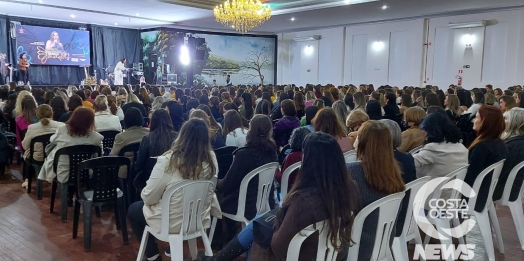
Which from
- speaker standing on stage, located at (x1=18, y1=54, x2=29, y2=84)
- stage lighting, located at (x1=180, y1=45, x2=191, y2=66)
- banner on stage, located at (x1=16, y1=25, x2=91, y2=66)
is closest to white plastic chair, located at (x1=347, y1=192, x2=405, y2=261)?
speaker standing on stage, located at (x1=18, y1=54, x2=29, y2=84)

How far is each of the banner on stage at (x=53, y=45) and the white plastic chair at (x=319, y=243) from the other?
15809mm

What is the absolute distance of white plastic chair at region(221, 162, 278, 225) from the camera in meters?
2.93

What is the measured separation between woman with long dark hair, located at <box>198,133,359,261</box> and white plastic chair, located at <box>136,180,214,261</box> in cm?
89

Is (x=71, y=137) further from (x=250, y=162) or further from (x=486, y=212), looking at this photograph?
(x=486, y=212)

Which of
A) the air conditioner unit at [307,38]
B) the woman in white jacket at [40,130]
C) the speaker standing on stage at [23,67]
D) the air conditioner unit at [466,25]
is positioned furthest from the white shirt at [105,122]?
the air conditioner unit at [307,38]

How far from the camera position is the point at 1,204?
4.28 meters

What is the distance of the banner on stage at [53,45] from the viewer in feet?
47.4

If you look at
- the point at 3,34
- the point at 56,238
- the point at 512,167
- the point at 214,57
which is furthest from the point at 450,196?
the point at 3,34

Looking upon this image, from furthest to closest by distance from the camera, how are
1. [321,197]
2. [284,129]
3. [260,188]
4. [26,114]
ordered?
[26,114]
[284,129]
[260,188]
[321,197]

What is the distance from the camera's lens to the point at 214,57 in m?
17.9

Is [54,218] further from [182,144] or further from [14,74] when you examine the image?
[14,74]

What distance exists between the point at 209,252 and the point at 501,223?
315 centimetres

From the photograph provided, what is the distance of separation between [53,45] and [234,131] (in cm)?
1406

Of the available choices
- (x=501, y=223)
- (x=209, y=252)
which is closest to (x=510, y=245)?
(x=501, y=223)
